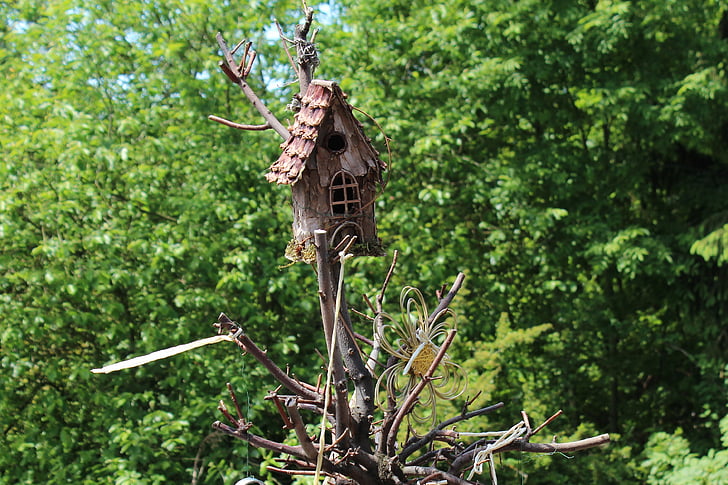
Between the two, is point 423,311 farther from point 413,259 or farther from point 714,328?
point 714,328

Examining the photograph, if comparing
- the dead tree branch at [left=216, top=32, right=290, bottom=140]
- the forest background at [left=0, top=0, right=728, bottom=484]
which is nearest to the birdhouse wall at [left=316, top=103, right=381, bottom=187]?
the dead tree branch at [left=216, top=32, right=290, bottom=140]

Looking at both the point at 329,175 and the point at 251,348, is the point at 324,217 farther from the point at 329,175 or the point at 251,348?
the point at 251,348

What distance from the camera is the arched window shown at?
6.97ft

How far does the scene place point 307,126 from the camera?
203 cm

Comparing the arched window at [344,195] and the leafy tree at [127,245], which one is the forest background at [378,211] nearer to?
the leafy tree at [127,245]

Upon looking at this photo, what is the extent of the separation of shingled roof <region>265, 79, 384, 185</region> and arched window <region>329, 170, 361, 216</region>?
4.7 inches

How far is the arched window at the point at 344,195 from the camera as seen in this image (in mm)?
2123

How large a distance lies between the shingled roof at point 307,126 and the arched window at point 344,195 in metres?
0.12

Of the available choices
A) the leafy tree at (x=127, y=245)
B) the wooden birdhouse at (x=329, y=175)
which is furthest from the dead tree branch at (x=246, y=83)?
the leafy tree at (x=127, y=245)

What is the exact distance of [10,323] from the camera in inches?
178

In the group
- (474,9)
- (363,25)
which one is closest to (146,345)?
(363,25)

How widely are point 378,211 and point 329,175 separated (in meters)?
3.43

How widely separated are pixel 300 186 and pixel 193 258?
279cm

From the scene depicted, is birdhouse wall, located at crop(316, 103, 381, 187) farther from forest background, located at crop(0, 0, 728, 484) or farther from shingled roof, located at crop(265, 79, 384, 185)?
forest background, located at crop(0, 0, 728, 484)
